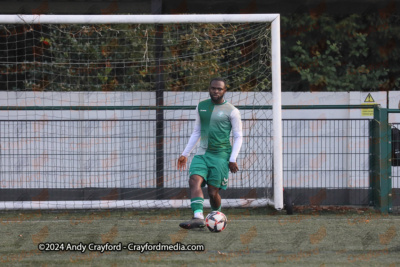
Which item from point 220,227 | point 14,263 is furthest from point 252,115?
point 14,263

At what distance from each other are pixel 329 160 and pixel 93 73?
5.63 metres

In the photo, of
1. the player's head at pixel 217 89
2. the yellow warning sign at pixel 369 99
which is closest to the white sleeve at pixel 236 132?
the player's head at pixel 217 89

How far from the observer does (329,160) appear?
11461mm

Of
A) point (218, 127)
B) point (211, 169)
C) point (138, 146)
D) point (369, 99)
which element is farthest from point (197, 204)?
point (369, 99)

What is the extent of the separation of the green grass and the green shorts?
24.9 inches

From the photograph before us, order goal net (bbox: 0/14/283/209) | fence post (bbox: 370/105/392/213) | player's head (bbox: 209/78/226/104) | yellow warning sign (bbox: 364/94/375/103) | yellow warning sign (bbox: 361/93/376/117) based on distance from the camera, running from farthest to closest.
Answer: yellow warning sign (bbox: 364/94/375/103)
yellow warning sign (bbox: 361/93/376/117)
goal net (bbox: 0/14/283/209)
fence post (bbox: 370/105/392/213)
player's head (bbox: 209/78/226/104)

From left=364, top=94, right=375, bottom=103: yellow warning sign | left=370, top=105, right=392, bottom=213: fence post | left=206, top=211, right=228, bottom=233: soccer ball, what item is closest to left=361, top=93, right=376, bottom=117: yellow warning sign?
left=364, top=94, right=375, bottom=103: yellow warning sign

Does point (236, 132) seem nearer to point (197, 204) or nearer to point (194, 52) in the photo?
point (197, 204)

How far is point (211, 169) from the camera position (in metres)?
7.94

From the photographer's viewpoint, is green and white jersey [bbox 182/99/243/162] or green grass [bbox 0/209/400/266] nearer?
green grass [bbox 0/209/400/266]

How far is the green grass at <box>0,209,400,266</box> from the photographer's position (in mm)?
6414

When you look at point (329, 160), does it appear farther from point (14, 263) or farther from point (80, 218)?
point (14, 263)

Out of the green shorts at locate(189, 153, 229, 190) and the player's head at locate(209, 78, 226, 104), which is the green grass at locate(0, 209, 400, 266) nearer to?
the green shorts at locate(189, 153, 229, 190)

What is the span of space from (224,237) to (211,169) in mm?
787
